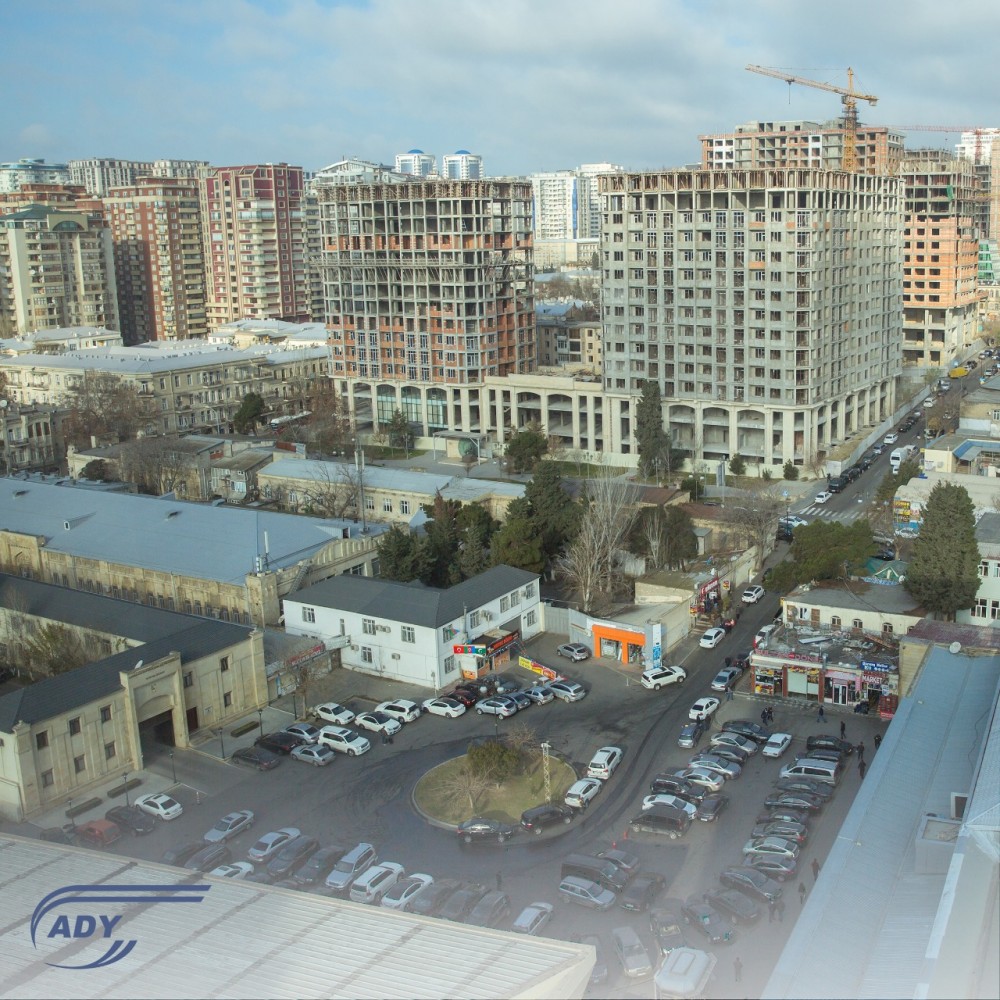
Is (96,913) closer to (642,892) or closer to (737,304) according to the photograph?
(642,892)

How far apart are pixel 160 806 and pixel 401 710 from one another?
6495mm

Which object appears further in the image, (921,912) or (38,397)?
(38,397)

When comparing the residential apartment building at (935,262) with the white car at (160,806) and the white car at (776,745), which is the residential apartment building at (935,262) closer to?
the white car at (776,745)

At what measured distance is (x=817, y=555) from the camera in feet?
108

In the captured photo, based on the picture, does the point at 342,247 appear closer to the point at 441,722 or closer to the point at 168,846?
the point at 441,722

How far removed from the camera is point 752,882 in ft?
64.5

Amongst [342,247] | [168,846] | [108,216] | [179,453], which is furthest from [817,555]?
[108,216]

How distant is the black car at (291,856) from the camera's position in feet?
68.6

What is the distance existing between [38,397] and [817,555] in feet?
177

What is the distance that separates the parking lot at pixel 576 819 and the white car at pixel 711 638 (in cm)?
86

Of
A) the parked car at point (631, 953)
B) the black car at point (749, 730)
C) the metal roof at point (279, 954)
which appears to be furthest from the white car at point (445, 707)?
the metal roof at point (279, 954)

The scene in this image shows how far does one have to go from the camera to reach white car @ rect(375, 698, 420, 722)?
27.7 meters

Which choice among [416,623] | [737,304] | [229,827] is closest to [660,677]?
[416,623]

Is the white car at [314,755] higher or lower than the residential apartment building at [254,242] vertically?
lower
